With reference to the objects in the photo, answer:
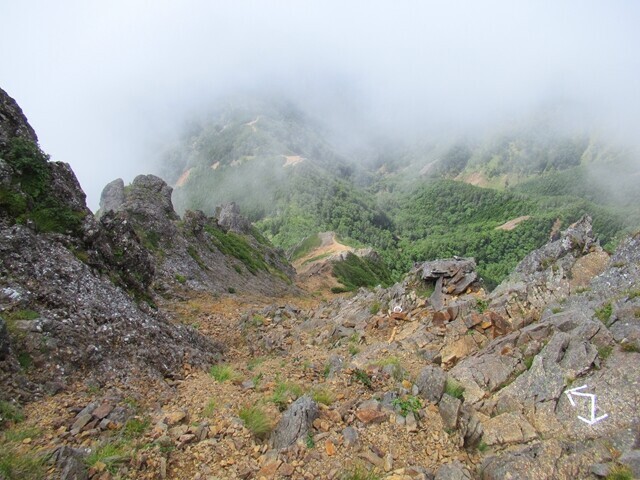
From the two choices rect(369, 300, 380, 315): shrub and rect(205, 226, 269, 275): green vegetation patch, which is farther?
rect(205, 226, 269, 275): green vegetation patch

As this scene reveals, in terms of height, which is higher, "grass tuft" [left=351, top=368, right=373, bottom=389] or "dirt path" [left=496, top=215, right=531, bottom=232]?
"grass tuft" [left=351, top=368, right=373, bottom=389]

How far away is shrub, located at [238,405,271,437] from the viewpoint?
8938 mm

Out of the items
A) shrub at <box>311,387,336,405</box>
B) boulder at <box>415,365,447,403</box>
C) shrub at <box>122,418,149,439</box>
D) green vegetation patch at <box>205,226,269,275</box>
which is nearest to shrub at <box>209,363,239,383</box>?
shrub at <box>311,387,336,405</box>

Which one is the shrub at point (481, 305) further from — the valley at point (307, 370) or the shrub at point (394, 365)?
the shrub at point (394, 365)

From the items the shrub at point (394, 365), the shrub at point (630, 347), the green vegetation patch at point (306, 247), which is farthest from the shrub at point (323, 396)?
the green vegetation patch at point (306, 247)

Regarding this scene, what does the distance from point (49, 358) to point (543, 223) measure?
188 m

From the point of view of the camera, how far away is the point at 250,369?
556 inches

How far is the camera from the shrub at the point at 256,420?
8.94 metres

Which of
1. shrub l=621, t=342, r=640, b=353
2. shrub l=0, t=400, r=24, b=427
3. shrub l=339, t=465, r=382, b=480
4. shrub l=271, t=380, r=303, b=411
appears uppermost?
shrub l=0, t=400, r=24, b=427

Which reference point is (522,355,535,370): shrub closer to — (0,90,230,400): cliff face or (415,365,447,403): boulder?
(415,365,447,403): boulder

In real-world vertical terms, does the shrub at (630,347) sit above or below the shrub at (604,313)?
above

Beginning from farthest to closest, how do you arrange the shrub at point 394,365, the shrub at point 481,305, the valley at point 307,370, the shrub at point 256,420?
the shrub at point 481,305 → the shrub at point 394,365 → the shrub at point 256,420 → the valley at point 307,370

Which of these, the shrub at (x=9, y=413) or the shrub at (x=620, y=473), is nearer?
the shrub at (x=620, y=473)

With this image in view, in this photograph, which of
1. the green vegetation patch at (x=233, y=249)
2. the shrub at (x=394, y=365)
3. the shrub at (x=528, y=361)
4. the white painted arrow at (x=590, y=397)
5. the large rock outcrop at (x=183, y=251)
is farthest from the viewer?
the green vegetation patch at (x=233, y=249)
